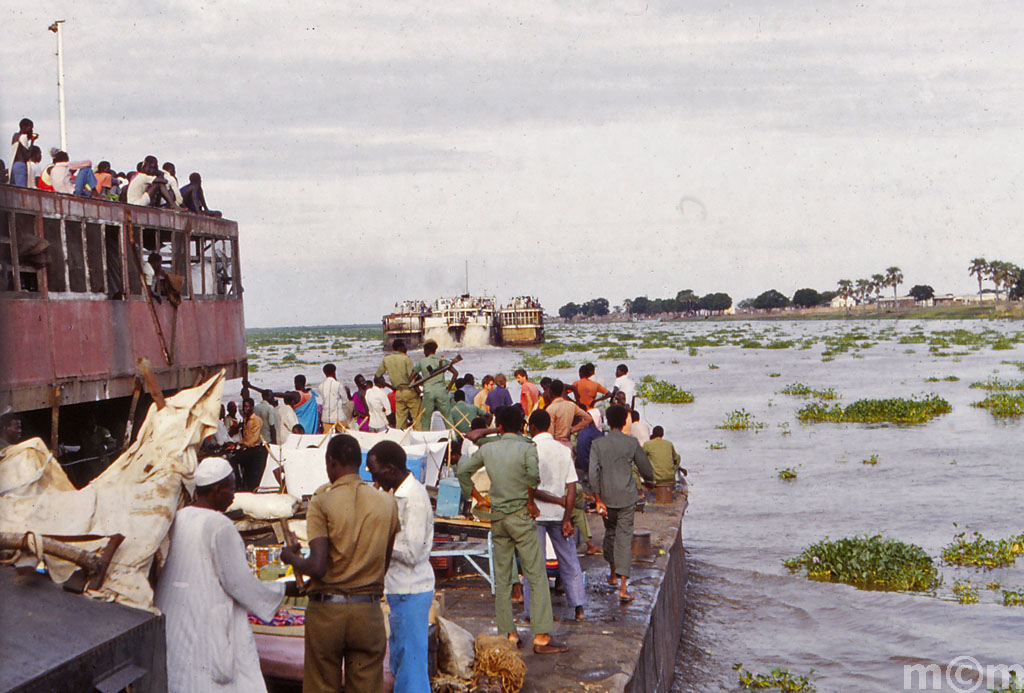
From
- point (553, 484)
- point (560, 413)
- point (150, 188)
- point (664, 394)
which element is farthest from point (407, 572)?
point (664, 394)

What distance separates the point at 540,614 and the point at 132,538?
335 cm

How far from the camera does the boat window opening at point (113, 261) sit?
12.8 m

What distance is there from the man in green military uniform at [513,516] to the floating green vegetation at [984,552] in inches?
350

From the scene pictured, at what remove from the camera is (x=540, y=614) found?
673 cm

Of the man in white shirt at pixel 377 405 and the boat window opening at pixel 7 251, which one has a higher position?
the boat window opening at pixel 7 251

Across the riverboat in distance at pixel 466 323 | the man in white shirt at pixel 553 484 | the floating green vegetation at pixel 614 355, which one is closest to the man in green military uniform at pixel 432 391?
the man in white shirt at pixel 553 484

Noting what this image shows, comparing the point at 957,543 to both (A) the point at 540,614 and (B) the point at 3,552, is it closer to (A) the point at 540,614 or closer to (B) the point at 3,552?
(A) the point at 540,614

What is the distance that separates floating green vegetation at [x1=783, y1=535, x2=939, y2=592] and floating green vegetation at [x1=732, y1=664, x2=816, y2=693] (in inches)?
139

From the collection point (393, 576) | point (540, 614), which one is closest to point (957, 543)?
point (540, 614)

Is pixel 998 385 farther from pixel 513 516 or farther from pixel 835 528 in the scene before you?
pixel 513 516

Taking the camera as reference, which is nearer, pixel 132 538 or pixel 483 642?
pixel 132 538

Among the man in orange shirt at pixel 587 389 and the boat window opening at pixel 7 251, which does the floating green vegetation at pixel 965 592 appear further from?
the boat window opening at pixel 7 251

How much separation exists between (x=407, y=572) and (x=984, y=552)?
36.9ft

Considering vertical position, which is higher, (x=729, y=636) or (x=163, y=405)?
(x=163, y=405)
